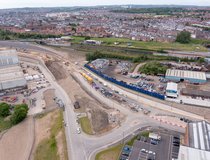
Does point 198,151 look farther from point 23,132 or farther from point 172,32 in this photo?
point 172,32

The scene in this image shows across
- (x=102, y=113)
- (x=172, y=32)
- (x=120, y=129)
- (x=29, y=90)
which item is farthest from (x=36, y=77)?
(x=172, y=32)

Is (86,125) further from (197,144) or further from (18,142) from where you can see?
(197,144)

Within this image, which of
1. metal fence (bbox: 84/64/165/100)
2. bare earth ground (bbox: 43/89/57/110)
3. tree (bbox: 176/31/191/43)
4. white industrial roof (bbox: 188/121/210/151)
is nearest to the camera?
white industrial roof (bbox: 188/121/210/151)

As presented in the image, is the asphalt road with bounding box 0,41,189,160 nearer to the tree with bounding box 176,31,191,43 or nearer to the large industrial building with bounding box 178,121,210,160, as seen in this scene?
the large industrial building with bounding box 178,121,210,160

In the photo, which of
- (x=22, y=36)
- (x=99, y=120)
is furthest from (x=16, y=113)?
(x=22, y=36)

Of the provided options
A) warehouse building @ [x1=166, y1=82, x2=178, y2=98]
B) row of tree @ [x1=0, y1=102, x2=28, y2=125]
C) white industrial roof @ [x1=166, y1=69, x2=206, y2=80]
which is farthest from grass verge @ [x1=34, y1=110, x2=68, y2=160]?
white industrial roof @ [x1=166, y1=69, x2=206, y2=80]

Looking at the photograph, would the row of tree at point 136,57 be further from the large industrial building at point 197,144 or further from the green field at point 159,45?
the large industrial building at point 197,144

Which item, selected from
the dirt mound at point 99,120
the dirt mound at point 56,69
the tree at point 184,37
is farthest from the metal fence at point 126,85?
the tree at point 184,37
